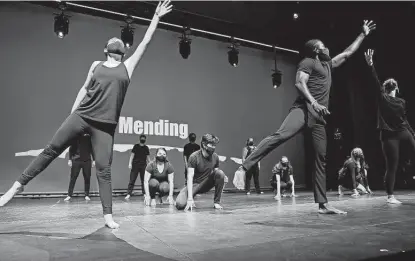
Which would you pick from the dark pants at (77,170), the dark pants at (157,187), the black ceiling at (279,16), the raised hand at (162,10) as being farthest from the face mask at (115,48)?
the black ceiling at (279,16)

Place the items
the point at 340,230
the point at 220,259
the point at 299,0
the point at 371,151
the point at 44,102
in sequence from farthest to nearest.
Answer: the point at 371,151
the point at 299,0
the point at 44,102
the point at 340,230
the point at 220,259

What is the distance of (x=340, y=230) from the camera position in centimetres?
259

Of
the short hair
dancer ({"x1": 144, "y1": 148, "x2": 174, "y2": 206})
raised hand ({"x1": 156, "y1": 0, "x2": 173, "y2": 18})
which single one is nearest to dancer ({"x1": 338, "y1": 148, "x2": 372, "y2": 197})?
the short hair

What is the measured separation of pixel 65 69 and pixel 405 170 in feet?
32.4

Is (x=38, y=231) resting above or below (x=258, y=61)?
below

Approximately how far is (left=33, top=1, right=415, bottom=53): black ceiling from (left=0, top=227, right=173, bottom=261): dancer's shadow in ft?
25.9

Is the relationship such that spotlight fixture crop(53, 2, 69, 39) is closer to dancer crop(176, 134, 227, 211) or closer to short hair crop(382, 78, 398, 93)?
dancer crop(176, 134, 227, 211)

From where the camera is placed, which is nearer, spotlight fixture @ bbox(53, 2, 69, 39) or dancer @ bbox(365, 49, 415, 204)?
dancer @ bbox(365, 49, 415, 204)

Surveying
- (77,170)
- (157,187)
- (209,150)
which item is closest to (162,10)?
(209,150)

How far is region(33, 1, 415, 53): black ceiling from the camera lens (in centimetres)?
924

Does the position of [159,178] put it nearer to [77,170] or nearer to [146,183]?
[146,183]

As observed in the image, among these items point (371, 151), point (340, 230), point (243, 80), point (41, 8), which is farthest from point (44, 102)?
point (371, 151)

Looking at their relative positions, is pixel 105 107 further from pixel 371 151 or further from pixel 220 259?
pixel 371 151

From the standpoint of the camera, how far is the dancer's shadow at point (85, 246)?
1858 millimetres
